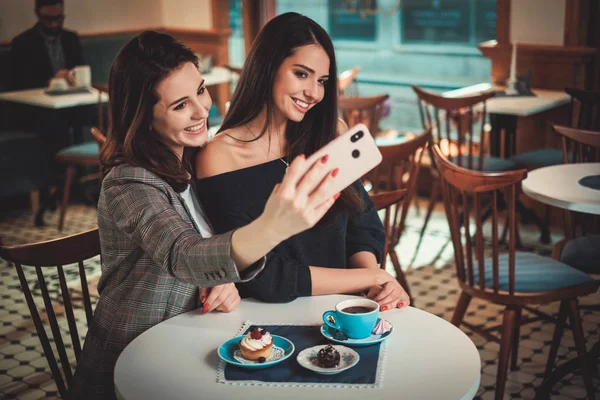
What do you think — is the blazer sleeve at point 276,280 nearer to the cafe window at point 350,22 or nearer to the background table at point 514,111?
the background table at point 514,111

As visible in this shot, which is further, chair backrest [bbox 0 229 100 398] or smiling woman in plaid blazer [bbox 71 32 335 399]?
chair backrest [bbox 0 229 100 398]

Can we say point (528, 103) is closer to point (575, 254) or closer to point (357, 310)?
point (575, 254)

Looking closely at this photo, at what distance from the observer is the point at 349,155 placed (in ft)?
3.96

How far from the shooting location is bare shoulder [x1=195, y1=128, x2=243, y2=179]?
1934 millimetres

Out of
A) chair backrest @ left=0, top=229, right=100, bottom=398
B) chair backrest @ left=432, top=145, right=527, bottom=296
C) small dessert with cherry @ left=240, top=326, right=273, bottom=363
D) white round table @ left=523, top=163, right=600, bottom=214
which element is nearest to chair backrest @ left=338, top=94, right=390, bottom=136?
white round table @ left=523, top=163, right=600, bottom=214

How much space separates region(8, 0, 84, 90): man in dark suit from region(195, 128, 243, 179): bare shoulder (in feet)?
11.2

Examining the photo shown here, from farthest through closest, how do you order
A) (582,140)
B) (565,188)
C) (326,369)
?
(582,140) → (565,188) → (326,369)

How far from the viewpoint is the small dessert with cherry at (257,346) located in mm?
1413

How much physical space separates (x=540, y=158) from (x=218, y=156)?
8.73 ft

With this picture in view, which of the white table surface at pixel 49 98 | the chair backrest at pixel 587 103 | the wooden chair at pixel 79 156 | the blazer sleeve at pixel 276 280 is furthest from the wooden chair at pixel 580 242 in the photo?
the white table surface at pixel 49 98

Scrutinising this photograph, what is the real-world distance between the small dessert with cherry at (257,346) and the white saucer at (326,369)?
0.20 feet

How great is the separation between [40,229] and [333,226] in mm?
3284

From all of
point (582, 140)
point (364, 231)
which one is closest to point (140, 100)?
point (364, 231)

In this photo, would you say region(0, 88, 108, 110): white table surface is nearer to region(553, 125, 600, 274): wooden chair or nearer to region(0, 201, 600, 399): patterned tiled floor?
region(0, 201, 600, 399): patterned tiled floor
